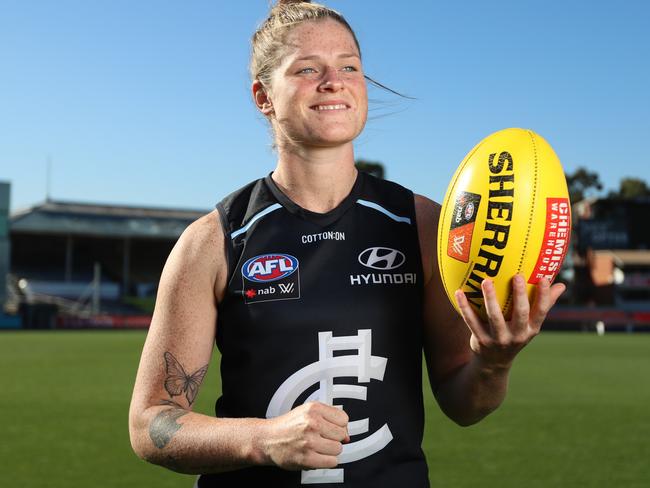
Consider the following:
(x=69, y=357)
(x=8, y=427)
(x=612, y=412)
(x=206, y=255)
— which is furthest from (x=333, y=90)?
(x=69, y=357)

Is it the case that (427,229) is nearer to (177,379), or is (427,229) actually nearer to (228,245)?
(228,245)

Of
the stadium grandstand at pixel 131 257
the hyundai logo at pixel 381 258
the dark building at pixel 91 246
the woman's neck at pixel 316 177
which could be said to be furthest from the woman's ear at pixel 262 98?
the dark building at pixel 91 246

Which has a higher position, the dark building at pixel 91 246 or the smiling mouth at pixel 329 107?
the smiling mouth at pixel 329 107

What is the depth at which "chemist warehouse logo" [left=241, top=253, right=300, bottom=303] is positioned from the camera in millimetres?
2012

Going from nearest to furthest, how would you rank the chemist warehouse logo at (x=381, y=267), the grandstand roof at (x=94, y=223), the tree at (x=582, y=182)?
the chemist warehouse logo at (x=381, y=267), the grandstand roof at (x=94, y=223), the tree at (x=582, y=182)

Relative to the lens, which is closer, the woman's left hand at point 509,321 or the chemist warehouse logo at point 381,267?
the woman's left hand at point 509,321

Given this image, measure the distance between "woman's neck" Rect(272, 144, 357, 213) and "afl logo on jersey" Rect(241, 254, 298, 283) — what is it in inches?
7.4

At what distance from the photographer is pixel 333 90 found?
1.95m

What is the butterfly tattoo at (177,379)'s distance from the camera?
6.46 ft

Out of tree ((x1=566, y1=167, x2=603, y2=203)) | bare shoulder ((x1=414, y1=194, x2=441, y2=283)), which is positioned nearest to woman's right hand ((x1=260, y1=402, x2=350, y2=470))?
bare shoulder ((x1=414, y1=194, x2=441, y2=283))

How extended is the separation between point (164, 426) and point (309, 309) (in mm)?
478

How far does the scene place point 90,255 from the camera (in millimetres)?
54594

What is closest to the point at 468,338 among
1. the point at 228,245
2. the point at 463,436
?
the point at 228,245

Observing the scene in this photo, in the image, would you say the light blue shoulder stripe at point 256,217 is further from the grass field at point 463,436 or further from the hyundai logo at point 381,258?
the grass field at point 463,436
